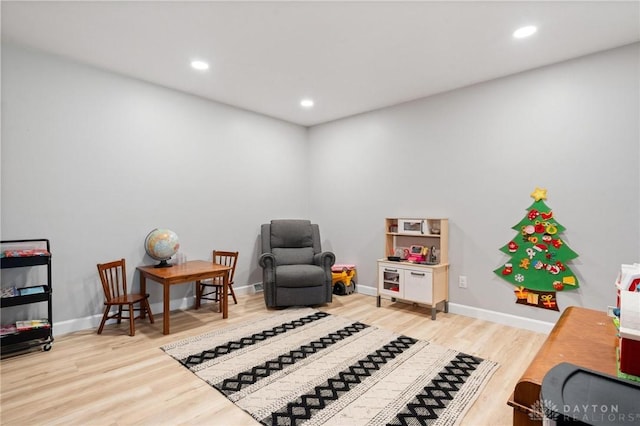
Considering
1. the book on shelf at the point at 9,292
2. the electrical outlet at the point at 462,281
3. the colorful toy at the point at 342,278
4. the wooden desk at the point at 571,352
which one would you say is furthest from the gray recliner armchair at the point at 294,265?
the wooden desk at the point at 571,352

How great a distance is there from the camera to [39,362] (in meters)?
2.56

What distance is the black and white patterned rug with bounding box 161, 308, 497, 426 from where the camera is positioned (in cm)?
195

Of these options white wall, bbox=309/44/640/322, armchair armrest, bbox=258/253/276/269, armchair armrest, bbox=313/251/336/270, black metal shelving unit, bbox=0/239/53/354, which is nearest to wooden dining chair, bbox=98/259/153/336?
black metal shelving unit, bbox=0/239/53/354

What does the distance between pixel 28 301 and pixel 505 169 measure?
4.60 m

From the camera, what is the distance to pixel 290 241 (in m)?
4.55

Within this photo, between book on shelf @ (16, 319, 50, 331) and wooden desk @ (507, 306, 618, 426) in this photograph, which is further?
book on shelf @ (16, 319, 50, 331)

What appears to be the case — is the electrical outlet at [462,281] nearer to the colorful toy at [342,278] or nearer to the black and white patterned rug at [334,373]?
the black and white patterned rug at [334,373]

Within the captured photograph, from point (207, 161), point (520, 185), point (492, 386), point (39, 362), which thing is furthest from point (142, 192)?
point (520, 185)

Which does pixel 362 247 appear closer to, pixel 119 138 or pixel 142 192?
pixel 142 192

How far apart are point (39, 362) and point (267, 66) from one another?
3.21 meters

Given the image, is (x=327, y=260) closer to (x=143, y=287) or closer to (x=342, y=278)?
(x=342, y=278)

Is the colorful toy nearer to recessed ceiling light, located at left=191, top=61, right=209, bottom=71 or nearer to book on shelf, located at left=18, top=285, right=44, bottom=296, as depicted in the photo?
recessed ceiling light, located at left=191, top=61, right=209, bottom=71

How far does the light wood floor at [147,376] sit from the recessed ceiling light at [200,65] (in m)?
2.65

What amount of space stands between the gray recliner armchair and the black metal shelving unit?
2008 mm
